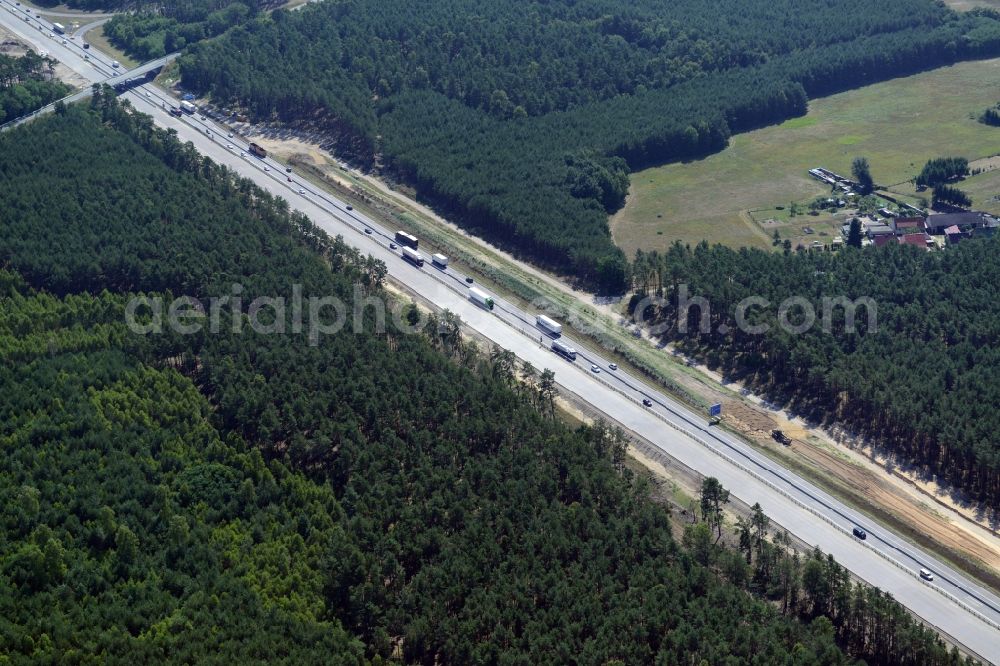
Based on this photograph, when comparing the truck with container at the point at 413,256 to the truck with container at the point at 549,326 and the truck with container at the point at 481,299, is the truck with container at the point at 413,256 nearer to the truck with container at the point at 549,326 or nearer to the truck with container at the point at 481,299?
the truck with container at the point at 481,299

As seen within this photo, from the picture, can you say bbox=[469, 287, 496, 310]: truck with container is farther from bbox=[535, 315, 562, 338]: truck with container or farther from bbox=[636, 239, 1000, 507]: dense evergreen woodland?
bbox=[636, 239, 1000, 507]: dense evergreen woodland

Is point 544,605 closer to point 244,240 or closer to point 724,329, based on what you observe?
point 724,329

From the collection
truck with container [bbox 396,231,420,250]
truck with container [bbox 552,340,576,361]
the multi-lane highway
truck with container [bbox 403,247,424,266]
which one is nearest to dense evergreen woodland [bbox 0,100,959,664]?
the multi-lane highway

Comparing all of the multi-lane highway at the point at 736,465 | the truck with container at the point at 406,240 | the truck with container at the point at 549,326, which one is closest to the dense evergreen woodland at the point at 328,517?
the multi-lane highway at the point at 736,465

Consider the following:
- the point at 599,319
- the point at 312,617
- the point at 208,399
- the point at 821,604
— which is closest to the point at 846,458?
the point at 821,604

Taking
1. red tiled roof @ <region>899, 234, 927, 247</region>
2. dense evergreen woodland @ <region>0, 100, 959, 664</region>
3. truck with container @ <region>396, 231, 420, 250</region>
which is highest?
red tiled roof @ <region>899, 234, 927, 247</region>

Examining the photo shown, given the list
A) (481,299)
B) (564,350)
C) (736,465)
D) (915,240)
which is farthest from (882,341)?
(481,299)

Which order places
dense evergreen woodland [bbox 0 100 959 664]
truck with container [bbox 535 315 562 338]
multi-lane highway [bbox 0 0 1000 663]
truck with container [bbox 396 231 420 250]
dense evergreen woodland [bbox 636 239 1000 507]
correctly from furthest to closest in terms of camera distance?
truck with container [bbox 396 231 420 250] < truck with container [bbox 535 315 562 338] < dense evergreen woodland [bbox 636 239 1000 507] < multi-lane highway [bbox 0 0 1000 663] < dense evergreen woodland [bbox 0 100 959 664]
